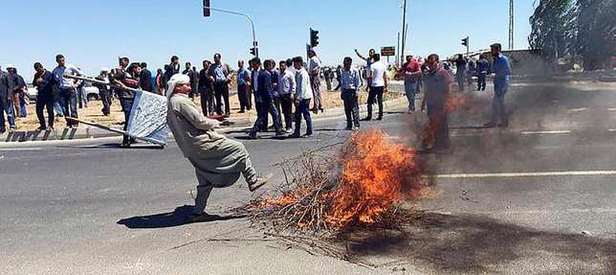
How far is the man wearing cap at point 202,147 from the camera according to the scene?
5.95m

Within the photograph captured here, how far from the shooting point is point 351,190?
5668mm

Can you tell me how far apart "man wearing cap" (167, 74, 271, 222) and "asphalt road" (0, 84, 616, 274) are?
0.43m

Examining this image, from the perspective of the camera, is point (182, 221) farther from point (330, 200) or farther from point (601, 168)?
point (601, 168)

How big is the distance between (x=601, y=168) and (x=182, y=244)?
18.7 ft

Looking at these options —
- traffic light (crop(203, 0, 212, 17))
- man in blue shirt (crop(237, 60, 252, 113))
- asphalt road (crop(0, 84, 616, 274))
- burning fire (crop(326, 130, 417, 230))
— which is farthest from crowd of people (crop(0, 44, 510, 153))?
traffic light (crop(203, 0, 212, 17))

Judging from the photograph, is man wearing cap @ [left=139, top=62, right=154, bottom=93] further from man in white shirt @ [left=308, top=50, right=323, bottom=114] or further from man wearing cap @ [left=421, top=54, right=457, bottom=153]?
man wearing cap @ [left=421, top=54, right=457, bottom=153]

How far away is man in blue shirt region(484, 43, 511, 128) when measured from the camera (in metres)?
10.3

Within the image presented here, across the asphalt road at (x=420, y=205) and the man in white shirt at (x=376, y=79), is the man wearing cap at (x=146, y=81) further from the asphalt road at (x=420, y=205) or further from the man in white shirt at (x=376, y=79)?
the man in white shirt at (x=376, y=79)

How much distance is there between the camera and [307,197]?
230 inches

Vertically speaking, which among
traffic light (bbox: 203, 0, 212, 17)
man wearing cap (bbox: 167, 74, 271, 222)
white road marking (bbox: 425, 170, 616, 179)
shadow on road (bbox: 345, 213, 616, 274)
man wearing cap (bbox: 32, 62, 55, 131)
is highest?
traffic light (bbox: 203, 0, 212, 17)

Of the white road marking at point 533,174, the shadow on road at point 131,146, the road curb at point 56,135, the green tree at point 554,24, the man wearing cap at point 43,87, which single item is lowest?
the white road marking at point 533,174

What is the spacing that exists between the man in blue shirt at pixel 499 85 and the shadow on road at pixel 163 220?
5.17 m

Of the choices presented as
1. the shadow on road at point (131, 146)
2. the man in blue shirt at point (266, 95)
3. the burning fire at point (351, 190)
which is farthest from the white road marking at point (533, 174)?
the shadow on road at point (131, 146)

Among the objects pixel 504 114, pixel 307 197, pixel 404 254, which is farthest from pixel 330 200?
pixel 504 114
